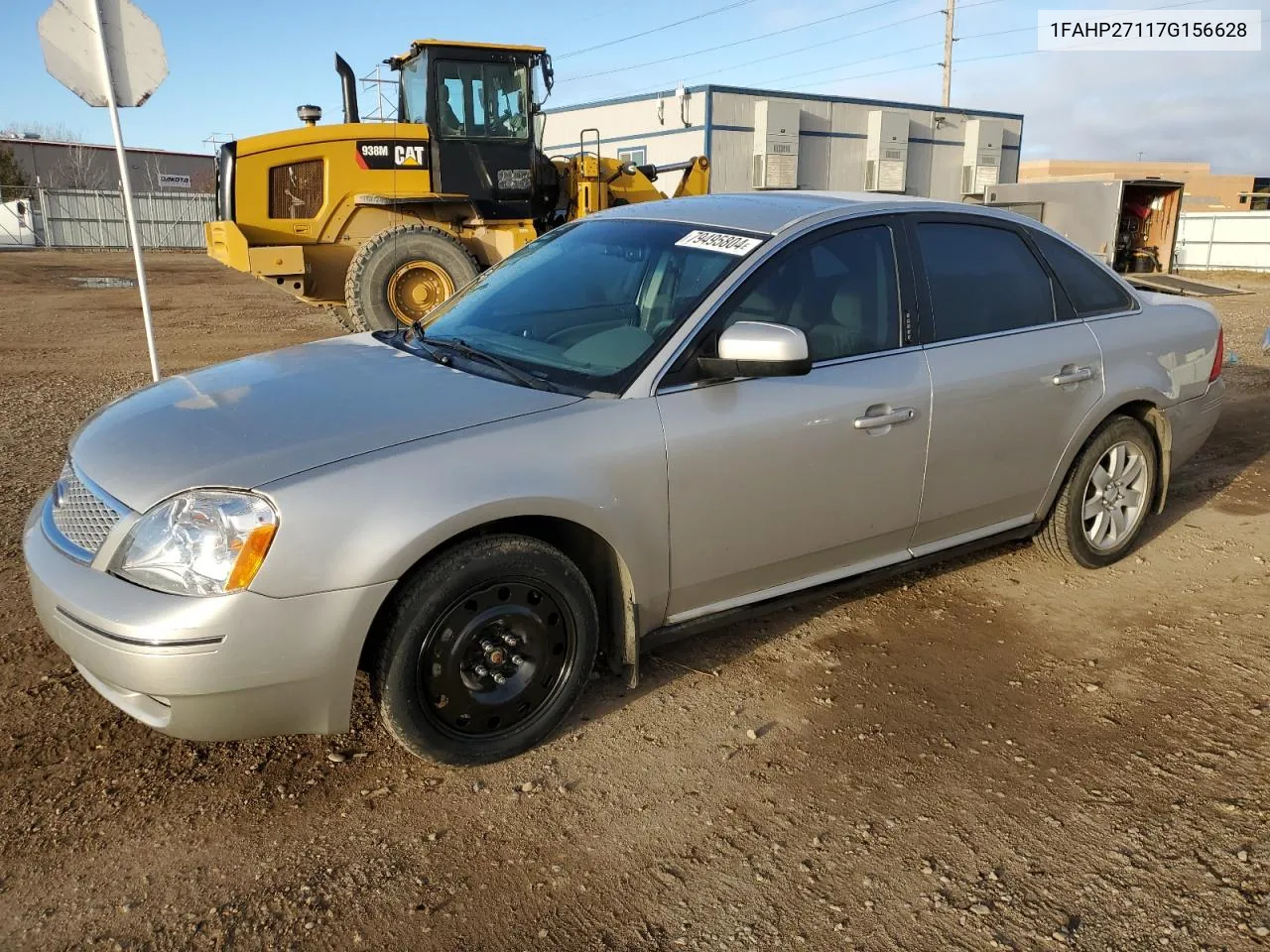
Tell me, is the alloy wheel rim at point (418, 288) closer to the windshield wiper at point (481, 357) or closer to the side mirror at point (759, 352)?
the windshield wiper at point (481, 357)

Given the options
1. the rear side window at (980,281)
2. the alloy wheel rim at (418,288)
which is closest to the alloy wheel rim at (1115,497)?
the rear side window at (980,281)

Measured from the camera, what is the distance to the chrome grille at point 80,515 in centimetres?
264

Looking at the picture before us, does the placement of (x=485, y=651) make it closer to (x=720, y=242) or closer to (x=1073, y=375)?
(x=720, y=242)

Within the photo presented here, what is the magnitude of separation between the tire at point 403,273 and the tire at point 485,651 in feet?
26.2

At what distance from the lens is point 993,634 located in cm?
395

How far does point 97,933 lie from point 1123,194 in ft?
71.9

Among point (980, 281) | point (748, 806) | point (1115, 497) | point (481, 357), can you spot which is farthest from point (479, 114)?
point (748, 806)

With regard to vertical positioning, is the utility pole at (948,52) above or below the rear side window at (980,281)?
above

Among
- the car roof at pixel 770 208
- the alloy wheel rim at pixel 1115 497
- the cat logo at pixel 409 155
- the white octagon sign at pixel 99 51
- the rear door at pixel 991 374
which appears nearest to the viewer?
the car roof at pixel 770 208

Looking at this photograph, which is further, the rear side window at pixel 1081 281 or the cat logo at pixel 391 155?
the cat logo at pixel 391 155

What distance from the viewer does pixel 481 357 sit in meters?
3.41

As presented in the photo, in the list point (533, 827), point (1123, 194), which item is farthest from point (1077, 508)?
point (1123, 194)

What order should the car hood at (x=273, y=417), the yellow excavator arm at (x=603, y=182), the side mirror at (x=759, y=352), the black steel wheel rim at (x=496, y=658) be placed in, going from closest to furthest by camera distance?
the car hood at (x=273, y=417) < the black steel wheel rim at (x=496, y=658) < the side mirror at (x=759, y=352) < the yellow excavator arm at (x=603, y=182)

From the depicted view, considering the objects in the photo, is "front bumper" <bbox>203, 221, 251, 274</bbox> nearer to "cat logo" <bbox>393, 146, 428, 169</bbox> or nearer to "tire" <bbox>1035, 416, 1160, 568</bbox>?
"cat logo" <bbox>393, 146, 428, 169</bbox>
